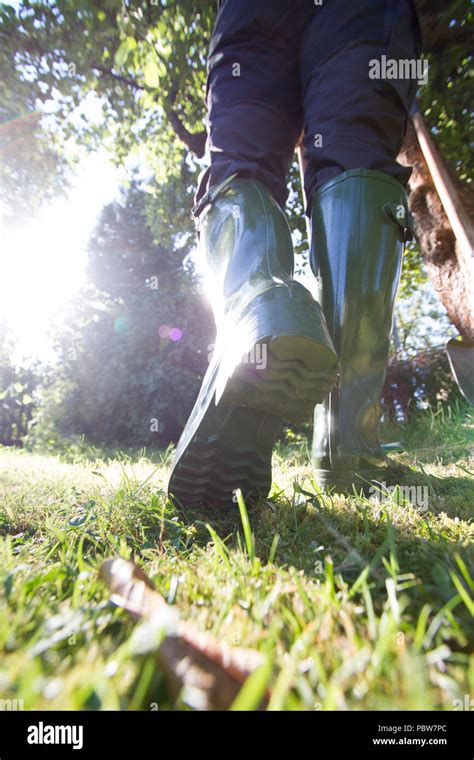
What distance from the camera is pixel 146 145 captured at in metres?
4.88

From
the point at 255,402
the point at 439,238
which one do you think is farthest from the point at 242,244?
the point at 439,238

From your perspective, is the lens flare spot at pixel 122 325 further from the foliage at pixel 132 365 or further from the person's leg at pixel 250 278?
the person's leg at pixel 250 278

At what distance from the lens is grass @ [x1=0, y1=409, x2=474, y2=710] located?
35cm

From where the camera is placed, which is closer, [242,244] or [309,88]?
[242,244]

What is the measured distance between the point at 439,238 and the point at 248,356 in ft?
11.6

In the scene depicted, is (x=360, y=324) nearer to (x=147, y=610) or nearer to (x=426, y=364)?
(x=147, y=610)

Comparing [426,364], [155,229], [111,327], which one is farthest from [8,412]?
[426,364]

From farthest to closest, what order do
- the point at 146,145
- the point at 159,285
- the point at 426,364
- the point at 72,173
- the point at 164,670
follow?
the point at 159,285, the point at 426,364, the point at 72,173, the point at 146,145, the point at 164,670

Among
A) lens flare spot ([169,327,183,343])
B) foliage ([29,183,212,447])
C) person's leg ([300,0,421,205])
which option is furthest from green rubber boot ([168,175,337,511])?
lens flare spot ([169,327,183,343])

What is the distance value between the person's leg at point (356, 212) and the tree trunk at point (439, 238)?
2592mm

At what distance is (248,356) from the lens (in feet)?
2.85

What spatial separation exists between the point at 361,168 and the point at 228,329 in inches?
26.3

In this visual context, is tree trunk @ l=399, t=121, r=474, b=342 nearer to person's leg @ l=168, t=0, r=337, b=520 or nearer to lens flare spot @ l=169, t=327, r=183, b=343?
person's leg @ l=168, t=0, r=337, b=520

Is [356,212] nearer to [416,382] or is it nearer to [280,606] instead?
[280,606]
